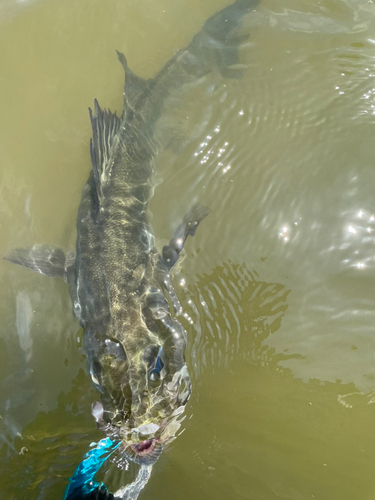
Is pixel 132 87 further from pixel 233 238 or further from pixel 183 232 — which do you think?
pixel 233 238

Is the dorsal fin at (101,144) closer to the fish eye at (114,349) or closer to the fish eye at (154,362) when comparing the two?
the fish eye at (114,349)

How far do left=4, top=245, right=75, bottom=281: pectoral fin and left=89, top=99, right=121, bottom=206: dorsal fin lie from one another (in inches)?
28.4

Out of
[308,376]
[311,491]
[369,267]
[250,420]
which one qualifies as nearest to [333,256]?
[369,267]

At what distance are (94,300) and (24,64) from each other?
3.07 meters

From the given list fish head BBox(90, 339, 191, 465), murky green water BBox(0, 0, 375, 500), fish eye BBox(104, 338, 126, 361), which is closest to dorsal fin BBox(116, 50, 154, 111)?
murky green water BBox(0, 0, 375, 500)

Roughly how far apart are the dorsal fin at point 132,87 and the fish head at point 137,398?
2479 millimetres

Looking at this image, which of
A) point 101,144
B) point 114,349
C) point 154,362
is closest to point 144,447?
point 154,362

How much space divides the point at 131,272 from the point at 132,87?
2.07m

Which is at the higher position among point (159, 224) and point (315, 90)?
point (315, 90)

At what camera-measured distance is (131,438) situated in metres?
2.86

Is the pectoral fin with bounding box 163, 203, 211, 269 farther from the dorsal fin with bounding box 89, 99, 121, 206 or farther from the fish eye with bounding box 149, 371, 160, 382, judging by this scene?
the fish eye with bounding box 149, 371, 160, 382

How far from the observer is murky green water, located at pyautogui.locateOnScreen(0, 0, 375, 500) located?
344 cm

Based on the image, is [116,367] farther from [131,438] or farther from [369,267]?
[369,267]

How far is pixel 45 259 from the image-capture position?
12.6ft
